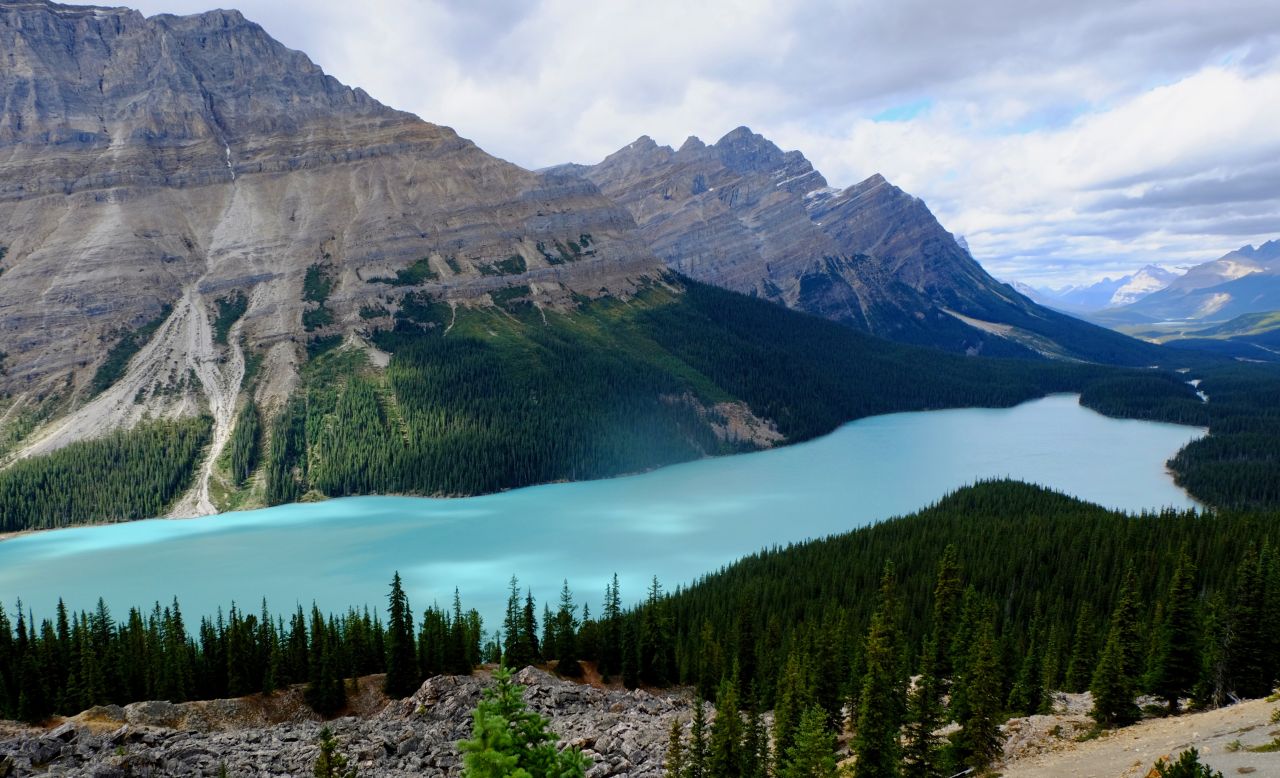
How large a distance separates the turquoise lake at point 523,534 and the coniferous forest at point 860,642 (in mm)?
8334

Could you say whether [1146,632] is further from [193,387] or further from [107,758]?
[193,387]

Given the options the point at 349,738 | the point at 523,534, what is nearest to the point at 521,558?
the point at 523,534

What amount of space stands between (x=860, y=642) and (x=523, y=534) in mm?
63427

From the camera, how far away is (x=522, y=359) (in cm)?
18325

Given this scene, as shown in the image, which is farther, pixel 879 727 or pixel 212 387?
pixel 212 387

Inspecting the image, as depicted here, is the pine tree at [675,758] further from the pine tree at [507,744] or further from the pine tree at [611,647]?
the pine tree at [611,647]

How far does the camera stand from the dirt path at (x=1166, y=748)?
1019 inches

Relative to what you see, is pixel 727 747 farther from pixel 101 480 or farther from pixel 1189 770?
pixel 101 480

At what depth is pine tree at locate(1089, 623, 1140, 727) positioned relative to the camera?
123 feet

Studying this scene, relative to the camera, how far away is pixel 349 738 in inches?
1656

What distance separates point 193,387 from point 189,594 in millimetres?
85412

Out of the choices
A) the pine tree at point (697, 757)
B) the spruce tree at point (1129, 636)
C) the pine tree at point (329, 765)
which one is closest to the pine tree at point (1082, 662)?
the spruce tree at point (1129, 636)

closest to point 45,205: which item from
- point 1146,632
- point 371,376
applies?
point 371,376

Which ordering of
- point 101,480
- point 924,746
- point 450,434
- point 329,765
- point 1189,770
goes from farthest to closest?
point 450,434, point 101,480, point 924,746, point 329,765, point 1189,770
